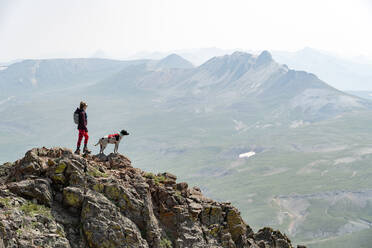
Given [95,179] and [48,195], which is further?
[95,179]

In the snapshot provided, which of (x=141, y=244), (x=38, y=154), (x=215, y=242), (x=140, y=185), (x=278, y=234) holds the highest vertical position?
(x=38, y=154)

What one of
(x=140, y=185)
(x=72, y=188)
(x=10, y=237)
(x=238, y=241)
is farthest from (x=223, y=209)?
(x=10, y=237)

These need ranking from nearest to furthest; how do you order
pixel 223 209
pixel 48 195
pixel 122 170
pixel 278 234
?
1. pixel 48 195
2. pixel 122 170
3. pixel 223 209
4. pixel 278 234

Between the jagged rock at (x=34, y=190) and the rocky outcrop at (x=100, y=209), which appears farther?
the jagged rock at (x=34, y=190)

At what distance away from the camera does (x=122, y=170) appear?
27.6 m

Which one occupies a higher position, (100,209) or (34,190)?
(34,190)

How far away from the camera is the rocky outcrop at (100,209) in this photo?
19.8 meters

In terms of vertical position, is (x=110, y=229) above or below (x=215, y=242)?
above

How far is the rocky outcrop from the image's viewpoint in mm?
19750

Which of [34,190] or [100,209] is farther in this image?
[100,209]

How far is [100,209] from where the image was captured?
22047 mm

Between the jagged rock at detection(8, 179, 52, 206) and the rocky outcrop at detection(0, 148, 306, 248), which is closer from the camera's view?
the rocky outcrop at detection(0, 148, 306, 248)

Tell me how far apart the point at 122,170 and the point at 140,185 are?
2.75m

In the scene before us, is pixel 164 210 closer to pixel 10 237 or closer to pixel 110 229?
pixel 110 229
